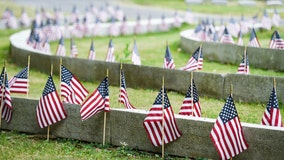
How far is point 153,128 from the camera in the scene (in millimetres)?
10211

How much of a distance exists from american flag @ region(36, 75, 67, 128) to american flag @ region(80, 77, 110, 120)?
665 mm

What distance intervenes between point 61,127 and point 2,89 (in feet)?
5.33

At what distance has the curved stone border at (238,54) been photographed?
58.2ft

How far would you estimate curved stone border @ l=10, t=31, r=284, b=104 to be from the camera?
13.8 m

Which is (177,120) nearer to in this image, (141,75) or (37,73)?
(141,75)

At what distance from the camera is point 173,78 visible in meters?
→ 14.9

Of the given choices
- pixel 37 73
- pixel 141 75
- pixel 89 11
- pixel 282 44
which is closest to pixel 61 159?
pixel 141 75

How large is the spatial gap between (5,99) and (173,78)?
5100 millimetres

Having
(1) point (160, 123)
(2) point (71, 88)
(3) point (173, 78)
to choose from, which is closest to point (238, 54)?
(3) point (173, 78)

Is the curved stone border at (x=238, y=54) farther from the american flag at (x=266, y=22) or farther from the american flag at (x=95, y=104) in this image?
the american flag at (x=95, y=104)

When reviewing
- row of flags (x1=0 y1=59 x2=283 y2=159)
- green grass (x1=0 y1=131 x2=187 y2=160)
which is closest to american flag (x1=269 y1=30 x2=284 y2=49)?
row of flags (x1=0 y1=59 x2=283 y2=159)

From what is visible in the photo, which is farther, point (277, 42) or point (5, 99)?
point (277, 42)

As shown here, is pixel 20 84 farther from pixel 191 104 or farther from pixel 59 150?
pixel 191 104

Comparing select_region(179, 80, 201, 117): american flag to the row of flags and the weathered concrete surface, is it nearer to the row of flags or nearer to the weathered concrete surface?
the row of flags
